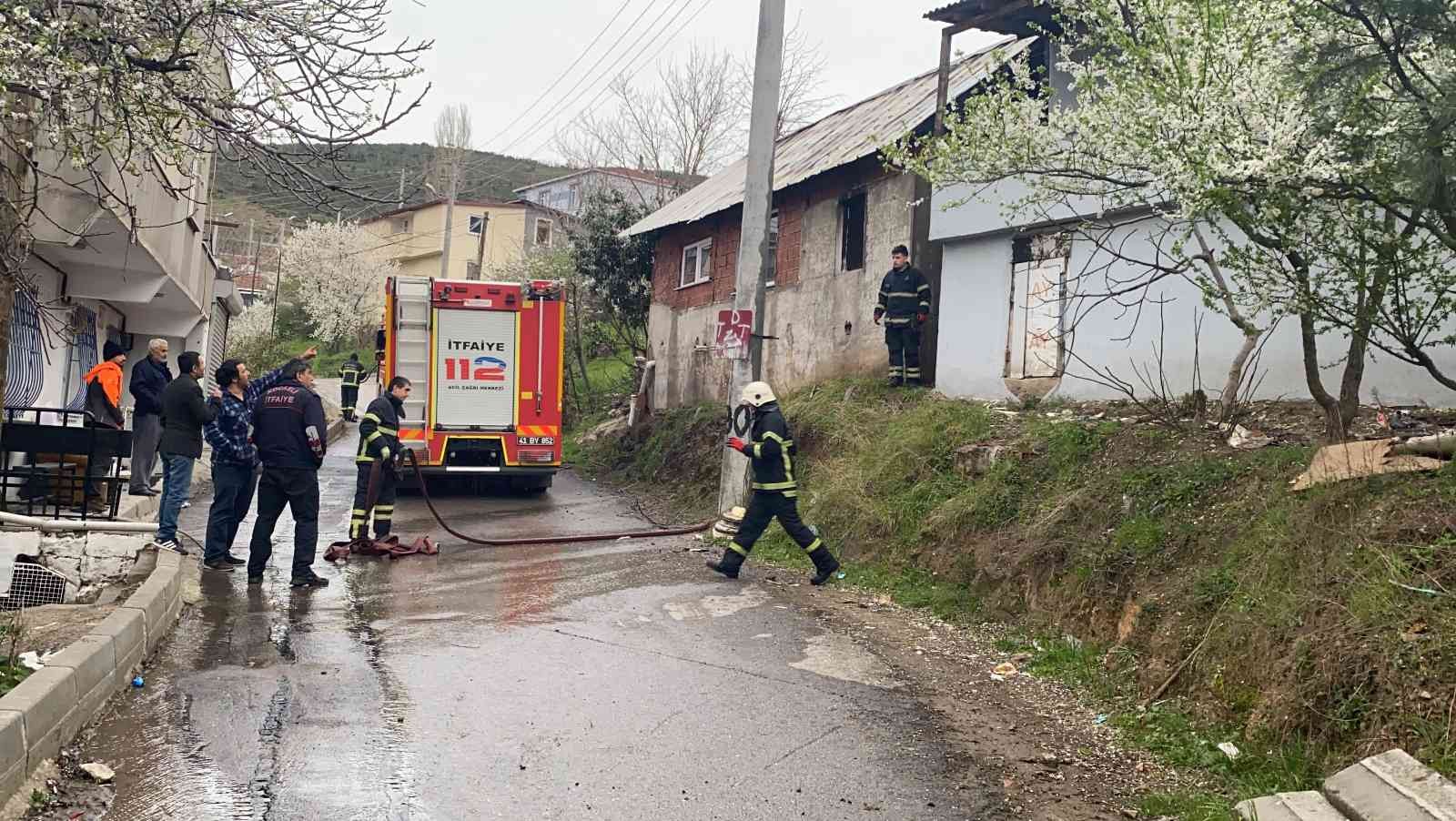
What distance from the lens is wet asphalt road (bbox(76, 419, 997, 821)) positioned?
4832mm

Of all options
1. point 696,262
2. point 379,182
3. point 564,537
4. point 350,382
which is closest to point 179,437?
point 379,182

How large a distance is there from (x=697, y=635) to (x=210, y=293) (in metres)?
16.8

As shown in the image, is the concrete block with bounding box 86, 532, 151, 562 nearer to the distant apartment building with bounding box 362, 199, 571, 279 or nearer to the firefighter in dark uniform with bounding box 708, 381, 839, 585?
the firefighter in dark uniform with bounding box 708, 381, 839, 585

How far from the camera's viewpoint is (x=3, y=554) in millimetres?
8398

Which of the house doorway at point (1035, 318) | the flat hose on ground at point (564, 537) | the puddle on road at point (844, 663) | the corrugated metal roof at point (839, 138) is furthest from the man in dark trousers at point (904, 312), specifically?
the puddle on road at point (844, 663)

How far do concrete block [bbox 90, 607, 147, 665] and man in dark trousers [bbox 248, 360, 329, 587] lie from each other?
269cm

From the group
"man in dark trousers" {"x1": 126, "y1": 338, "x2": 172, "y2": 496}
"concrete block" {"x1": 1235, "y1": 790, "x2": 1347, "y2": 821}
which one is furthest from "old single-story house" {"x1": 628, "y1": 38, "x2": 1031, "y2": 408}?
"concrete block" {"x1": 1235, "y1": 790, "x2": 1347, "y2": 821}

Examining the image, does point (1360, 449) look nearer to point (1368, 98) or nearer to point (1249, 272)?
point (1249, 272)

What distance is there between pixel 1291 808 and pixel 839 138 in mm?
15912

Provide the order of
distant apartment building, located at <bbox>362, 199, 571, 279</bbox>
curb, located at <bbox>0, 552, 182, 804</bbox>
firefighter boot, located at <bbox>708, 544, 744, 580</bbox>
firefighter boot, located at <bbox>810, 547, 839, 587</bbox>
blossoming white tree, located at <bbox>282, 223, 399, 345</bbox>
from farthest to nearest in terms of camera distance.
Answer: distant apartment building, located at <bbox>362, 199, 571, 279</bbox> < blossoming white tree, located at <bbox>282, 223, 399, 345</bbox> < firefighter boot, located at <bbox>708, 544, 744, 580</bbox> < firefighter boot, located at <bbox>810, 547, 839, 587</bbox> < curb, located at <bbox>0, 552, 182, 804</bbox>

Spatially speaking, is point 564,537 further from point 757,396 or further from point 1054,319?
point 1054,319

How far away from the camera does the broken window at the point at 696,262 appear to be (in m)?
23.0

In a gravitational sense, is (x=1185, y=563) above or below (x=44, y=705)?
above

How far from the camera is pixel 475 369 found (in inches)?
623
